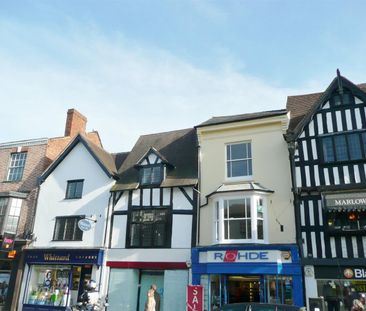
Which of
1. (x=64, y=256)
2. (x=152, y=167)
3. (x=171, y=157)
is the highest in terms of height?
(x=171, y=157)

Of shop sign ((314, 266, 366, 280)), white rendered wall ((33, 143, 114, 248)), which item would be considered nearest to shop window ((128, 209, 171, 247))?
white rendered wall ((33, 143, 114, 248))

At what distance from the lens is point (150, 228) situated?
1600cm

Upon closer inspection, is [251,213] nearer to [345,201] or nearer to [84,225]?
[345,201]

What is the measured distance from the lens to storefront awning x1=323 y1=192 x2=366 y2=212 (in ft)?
40.8

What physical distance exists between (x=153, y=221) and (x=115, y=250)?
2230 millimetres

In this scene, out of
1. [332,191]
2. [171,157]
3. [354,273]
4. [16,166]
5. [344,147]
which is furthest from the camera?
[16,166]

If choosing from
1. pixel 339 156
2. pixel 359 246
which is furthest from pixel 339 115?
pixel 359 246

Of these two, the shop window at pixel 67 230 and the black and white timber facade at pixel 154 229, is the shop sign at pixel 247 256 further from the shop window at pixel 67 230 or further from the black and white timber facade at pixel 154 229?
the shop window at pixel 67 230

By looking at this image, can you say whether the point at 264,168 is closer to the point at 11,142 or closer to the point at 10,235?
the point at 10,235

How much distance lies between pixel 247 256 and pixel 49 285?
394 inches

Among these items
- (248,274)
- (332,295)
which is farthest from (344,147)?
(248,274)

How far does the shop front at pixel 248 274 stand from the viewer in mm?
12867

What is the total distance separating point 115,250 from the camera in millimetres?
16125

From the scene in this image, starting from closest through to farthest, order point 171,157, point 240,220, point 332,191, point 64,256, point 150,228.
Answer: point 332,191
point 240,220
point 150,228
point 64,256
point 171,157
